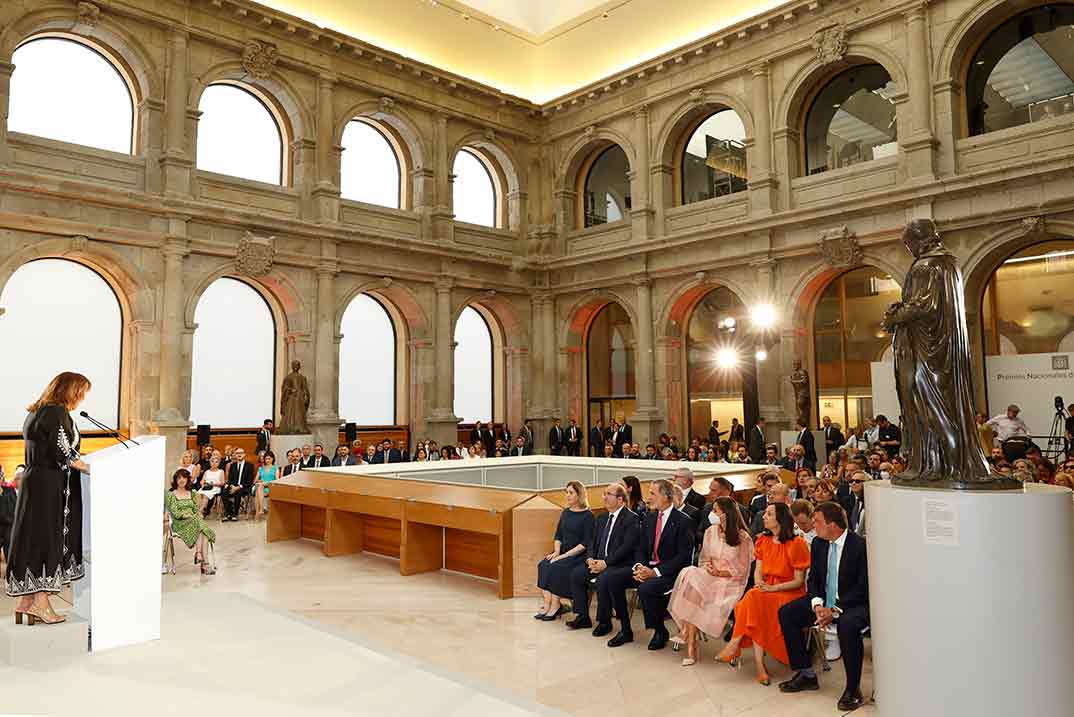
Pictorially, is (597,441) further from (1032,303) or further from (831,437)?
(1032,303)

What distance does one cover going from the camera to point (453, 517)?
25.7 feet

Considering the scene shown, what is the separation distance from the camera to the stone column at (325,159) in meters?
17.8

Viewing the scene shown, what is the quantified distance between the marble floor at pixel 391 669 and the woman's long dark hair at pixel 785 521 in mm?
912

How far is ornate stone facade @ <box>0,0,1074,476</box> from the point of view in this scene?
1437 centimetres

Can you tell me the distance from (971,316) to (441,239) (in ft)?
40.2

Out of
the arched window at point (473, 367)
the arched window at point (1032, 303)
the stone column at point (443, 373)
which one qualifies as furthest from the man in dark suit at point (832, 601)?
the arched window at point (473, 367)

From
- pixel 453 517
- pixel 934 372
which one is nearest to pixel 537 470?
pixel 453 517

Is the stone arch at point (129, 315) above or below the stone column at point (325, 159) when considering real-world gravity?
below

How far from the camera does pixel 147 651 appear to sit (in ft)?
16.4

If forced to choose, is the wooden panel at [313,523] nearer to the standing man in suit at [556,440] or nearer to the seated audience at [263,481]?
the seated audience at [263,481]

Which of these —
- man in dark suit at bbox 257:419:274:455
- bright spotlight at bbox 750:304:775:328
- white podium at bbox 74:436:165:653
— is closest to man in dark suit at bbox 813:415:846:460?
bright spotlight at bbox 750:304:775:328

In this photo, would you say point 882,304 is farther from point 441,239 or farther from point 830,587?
point 830,587

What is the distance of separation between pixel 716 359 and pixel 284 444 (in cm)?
1048

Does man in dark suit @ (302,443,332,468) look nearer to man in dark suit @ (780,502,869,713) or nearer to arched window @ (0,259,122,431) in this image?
arched window @ (0,259,122,431)
